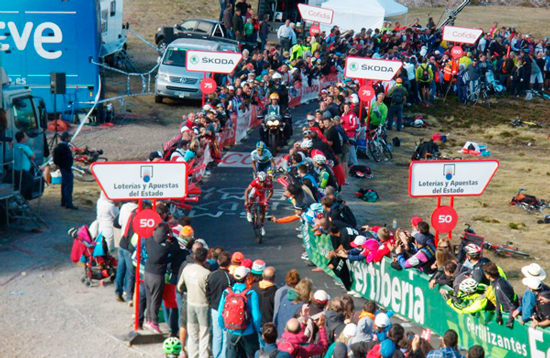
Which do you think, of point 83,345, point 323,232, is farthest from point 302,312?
point 323,232

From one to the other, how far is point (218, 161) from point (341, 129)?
359cm

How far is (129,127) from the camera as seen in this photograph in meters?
30.3

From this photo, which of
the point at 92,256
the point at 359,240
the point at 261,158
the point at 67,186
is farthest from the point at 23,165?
the point at 359,240

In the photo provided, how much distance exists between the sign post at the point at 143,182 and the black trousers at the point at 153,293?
0.63 meters

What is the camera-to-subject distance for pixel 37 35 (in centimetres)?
2708

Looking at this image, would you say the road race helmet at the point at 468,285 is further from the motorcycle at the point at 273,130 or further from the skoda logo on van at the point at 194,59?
the skoda logo on van at the point at 194,59

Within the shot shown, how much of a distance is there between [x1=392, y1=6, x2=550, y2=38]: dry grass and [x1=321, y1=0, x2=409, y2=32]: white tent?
1401 cm

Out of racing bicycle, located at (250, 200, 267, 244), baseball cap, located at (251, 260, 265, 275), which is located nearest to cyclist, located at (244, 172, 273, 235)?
racing bicycle, located at (250, 200, 267, 244)

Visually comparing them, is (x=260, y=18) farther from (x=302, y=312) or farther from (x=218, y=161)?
(x=302, y=312)

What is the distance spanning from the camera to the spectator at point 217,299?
1219cm

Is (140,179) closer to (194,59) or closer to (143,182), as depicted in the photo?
(143,182)

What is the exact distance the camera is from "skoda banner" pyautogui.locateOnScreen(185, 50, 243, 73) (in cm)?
2592

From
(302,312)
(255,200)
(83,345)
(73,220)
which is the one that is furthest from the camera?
(73,220)

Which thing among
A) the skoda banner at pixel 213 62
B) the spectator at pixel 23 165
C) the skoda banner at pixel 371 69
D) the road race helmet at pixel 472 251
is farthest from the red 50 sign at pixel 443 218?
the skoda banner at pixel 213 62
